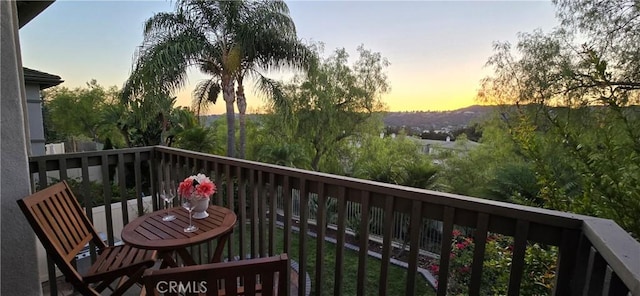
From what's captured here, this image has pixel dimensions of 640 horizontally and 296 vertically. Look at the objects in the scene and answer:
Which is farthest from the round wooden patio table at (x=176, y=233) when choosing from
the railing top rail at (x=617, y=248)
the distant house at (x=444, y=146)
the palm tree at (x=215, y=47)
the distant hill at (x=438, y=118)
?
the distant house at (x=444, y=146)

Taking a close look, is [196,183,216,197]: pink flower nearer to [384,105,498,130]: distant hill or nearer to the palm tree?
the palm tree

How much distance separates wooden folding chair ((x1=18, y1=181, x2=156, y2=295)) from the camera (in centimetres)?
151

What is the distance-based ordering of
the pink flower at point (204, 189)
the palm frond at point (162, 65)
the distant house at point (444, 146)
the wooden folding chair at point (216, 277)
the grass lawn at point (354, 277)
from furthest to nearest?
the distant house at point (444, 146)
the palm frond at point (162, 65)
the grass lawn at point (354, 277)
the pink flower at point (204, 189)
the wooden folding chair at point (216, 277)

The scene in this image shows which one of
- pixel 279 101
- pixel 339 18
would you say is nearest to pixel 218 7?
pixel 279 101

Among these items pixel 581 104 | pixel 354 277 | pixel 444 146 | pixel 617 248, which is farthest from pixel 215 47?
pixel 444 146

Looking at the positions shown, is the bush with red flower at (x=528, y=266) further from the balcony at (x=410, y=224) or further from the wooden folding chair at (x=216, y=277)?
the wooden folding chair at (x=216, y=277)

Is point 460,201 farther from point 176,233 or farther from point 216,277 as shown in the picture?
point 176,233

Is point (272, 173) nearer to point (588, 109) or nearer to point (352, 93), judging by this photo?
point (588, 109)

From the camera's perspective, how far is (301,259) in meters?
1.84

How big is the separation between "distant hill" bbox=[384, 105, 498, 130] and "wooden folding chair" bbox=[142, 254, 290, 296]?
959cm

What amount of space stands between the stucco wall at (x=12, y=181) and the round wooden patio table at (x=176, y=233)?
0.52 metres

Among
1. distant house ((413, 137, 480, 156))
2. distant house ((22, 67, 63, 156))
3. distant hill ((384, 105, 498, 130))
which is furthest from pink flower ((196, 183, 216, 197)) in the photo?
distant house ((413, 137, 480, 156))

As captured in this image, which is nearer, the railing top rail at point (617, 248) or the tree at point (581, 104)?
the railing top rail at point (617, 248)

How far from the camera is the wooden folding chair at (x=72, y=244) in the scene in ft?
4.97
